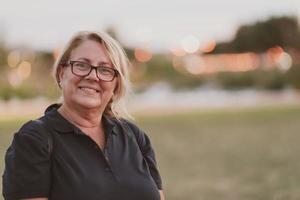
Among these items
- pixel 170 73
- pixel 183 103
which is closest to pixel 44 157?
pixel 183 103

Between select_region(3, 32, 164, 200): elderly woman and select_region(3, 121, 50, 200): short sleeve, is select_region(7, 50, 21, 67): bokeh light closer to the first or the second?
select_region(3, 32, 164, 200): elderly woman

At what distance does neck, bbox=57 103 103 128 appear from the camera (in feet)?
9.00

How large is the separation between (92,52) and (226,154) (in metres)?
9.25

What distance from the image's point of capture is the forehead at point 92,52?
2.72 m

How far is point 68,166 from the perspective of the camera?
257 cm

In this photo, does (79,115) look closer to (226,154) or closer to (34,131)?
(34,131)

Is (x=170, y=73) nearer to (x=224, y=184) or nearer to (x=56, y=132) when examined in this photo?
(x=224, y=184)

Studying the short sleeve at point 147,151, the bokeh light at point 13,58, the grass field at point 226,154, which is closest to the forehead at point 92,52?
the short sleeve at point 147,151

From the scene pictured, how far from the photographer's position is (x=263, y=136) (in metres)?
14.6

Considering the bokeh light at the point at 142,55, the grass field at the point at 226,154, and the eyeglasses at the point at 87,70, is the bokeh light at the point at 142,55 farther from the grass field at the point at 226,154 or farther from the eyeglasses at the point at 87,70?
the eyeglasses at the point at 87,70

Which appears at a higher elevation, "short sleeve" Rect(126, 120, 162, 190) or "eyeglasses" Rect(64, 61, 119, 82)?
"eyeglasses" Rect(64, 61, 119, 82)

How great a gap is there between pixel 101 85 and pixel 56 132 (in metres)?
0.28

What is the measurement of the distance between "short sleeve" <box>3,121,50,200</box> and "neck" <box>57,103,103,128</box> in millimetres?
221

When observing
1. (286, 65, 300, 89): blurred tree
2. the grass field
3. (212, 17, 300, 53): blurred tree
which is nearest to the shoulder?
the grass field
